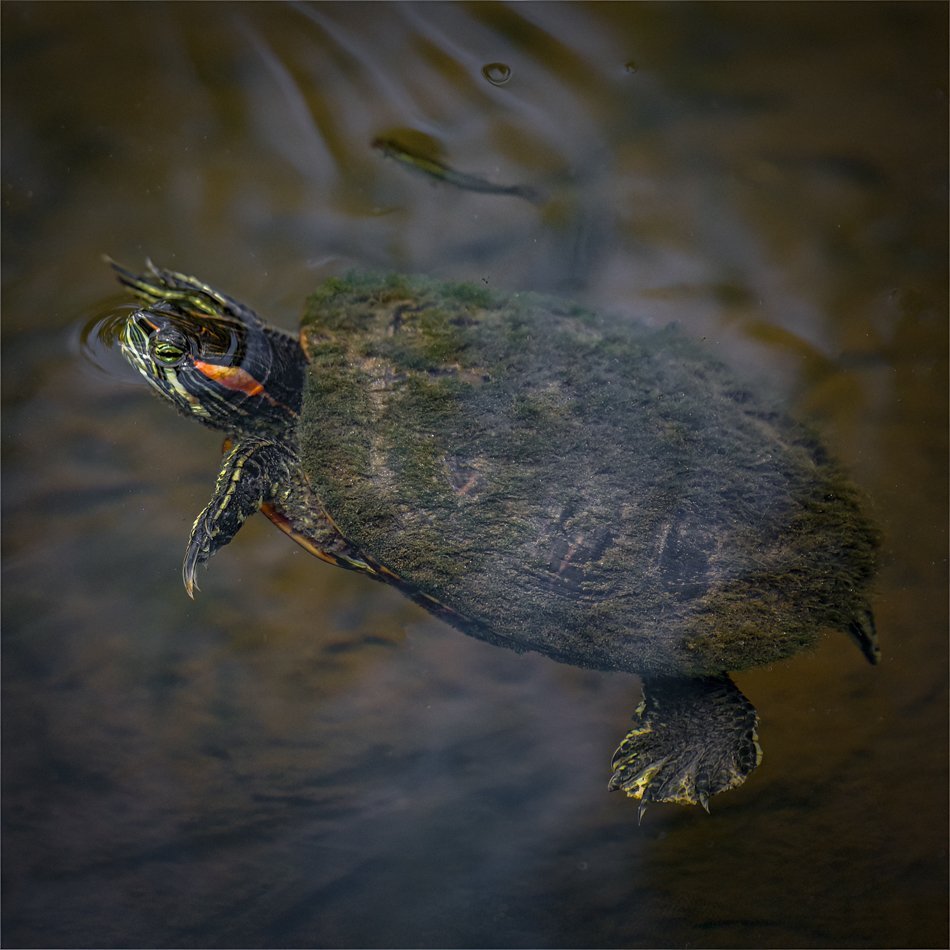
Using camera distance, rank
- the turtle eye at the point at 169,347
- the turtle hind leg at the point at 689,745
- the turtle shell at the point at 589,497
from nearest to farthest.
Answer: the turtle shell at the point at 589,497
the turtle hind leg at the point at 689,745
the turtle eye at the point at 169,347

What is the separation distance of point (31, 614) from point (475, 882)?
243cm

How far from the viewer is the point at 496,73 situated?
303 cm

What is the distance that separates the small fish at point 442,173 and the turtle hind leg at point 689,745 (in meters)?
2.19

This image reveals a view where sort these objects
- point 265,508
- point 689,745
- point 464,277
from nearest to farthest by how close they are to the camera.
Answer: point 689,745
point 265,508
point 464,277

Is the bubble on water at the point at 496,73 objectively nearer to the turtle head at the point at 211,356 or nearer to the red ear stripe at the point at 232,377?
the turtle head at the point at 211,356

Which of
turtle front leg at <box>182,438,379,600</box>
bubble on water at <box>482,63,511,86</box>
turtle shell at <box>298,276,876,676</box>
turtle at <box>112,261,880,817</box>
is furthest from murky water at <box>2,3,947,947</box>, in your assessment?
turtle shell at <box>298,276,876,676</box>

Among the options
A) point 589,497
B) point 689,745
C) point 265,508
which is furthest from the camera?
point 265,508

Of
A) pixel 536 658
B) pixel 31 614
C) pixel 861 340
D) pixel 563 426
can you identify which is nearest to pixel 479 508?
pixel 563 426

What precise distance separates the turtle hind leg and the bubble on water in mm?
2679

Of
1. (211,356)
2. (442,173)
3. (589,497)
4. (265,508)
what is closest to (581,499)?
(589,497)

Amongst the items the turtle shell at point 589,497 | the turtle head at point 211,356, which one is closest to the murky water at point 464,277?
the turtle head at point 211,356

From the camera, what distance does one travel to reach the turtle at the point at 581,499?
1.99 meters

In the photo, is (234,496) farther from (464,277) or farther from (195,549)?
(464,277)

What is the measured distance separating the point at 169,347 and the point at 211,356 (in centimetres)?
15
